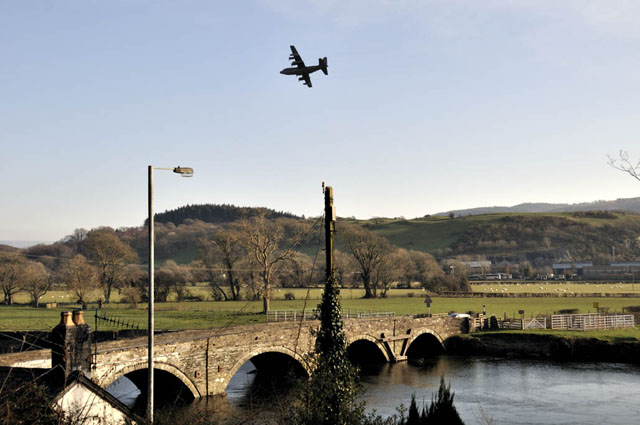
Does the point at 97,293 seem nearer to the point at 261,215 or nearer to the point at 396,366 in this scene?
the point at 261,215

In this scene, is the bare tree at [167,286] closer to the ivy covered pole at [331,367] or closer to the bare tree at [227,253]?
the bare tree at [227,253]

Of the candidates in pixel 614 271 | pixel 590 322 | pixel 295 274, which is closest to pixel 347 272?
pixel 295 274

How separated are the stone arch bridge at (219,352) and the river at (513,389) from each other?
6.47 feet

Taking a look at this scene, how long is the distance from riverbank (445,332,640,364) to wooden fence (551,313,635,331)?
684 centimetres

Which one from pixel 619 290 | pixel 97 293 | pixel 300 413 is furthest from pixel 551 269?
pixel 300 413

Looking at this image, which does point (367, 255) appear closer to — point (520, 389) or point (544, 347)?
point (544, 347)

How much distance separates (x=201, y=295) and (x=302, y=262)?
80.6 feet

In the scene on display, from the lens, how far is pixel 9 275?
91125 millimetres

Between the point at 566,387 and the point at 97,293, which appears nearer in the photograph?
the point at 566,387

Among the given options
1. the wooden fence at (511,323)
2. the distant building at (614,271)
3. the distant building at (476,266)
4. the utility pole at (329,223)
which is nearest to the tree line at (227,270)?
the wooden fence at (511,323)

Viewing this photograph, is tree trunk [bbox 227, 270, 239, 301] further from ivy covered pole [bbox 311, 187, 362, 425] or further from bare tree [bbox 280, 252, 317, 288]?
ivy covered pole [bbox 311, 187, 362, 425]

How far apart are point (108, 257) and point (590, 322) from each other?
6386 cm

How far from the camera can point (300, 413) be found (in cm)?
2272

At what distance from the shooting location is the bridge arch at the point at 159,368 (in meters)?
35.8
